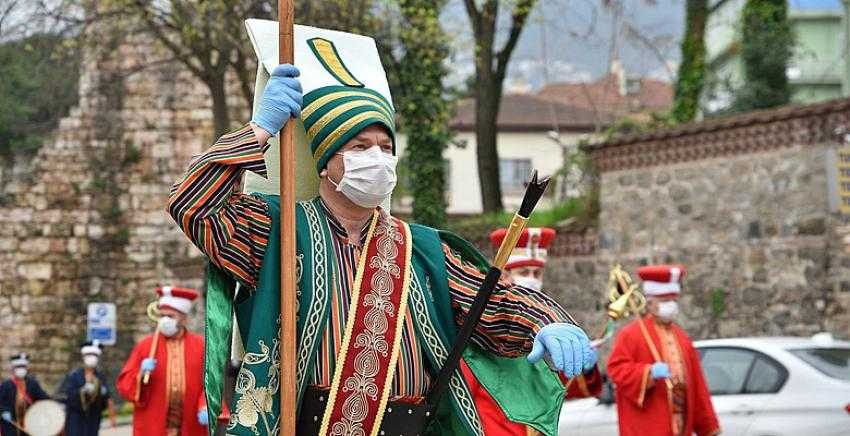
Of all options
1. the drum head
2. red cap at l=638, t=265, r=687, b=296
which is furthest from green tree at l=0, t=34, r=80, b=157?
red cap at l=638, t=265, r=687, b=296

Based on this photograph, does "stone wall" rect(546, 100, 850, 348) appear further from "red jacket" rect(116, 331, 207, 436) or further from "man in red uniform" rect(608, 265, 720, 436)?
"red jacket" rect(116, 331, 207, 436)

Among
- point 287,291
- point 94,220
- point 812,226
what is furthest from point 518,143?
point 287,291

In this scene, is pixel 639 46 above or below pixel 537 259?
above

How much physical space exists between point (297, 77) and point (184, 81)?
22483 millimetres

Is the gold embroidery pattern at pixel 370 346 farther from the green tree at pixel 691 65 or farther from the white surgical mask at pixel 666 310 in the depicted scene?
the green tree at pixel 691 65

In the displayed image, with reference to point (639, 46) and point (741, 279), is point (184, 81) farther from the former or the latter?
point (741, 279)

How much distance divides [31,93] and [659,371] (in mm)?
17733

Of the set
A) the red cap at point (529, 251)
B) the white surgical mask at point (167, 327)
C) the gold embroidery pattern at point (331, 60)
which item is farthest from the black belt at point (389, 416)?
the white surgical mask at point (167, 327)

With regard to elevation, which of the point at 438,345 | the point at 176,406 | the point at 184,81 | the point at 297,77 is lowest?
the point at 176,406

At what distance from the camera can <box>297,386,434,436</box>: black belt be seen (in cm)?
457

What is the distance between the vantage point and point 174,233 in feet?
87.8

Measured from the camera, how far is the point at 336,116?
15.4 feet

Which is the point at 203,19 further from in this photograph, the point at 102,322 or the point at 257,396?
the point at 257,396

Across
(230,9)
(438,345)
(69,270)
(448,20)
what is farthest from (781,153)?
(69,270)
